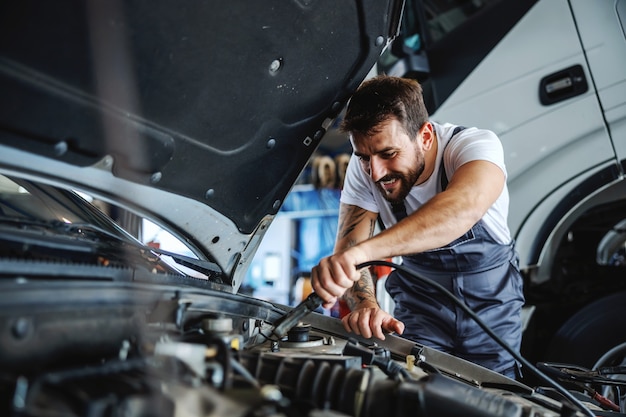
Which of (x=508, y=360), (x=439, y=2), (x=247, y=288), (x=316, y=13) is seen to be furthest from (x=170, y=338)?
(x=247, y=288)

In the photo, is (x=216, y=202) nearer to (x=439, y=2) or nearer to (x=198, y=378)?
(x=198, y=378)

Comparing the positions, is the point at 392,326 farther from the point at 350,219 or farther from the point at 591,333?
the point at 591,333

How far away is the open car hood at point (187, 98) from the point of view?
2.58 feet

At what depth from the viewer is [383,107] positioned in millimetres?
1438

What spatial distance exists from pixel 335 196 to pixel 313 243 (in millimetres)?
772

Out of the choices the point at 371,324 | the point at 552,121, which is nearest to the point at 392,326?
the point at 371,324

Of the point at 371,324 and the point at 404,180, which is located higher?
the point at 404,180

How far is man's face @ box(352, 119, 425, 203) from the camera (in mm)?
1433

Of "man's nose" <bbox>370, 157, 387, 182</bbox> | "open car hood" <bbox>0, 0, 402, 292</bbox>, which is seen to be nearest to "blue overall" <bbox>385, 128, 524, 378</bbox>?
"man's nose" <bbox>370, 157, 387, 182</bbox>

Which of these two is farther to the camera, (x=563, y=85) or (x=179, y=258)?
(x=563, y=85)

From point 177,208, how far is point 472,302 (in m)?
1.00

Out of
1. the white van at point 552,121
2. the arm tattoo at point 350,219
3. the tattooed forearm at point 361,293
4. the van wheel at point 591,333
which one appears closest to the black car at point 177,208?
the tattooed forearm at point 361,293

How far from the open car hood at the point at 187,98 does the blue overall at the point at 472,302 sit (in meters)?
0.62

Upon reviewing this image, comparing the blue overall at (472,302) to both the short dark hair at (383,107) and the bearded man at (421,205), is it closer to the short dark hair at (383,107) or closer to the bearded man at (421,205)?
the bearded man at (421,205)
